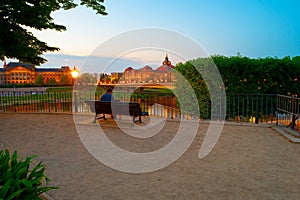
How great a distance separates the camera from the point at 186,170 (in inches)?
181

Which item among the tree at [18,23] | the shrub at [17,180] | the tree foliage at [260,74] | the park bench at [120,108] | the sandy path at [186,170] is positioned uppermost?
the tree at [18,23]

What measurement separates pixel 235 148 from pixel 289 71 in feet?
18.6

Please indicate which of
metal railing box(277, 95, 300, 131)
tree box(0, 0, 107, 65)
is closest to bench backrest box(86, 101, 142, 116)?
tree box(0, 0, 107, 65)

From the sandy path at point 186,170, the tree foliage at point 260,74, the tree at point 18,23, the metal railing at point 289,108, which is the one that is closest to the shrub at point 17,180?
the sandy path at point 186,170

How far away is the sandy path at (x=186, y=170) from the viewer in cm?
365

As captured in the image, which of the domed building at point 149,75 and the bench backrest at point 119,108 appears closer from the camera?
the bench backrest at point 119,108

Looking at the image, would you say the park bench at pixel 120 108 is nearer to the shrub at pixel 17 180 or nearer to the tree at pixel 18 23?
the tree at pixel 18 23

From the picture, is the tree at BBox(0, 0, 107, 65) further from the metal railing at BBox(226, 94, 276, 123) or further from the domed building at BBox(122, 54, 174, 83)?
the metal railing at BBox(226, 94, 276, 123)

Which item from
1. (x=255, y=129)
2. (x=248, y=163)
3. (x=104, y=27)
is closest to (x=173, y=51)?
(x=255, y=129)

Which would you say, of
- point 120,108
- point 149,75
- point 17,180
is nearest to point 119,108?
point 120,108

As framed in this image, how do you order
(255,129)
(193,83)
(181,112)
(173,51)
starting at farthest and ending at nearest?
1. (181,112)
2. (193,83)
3. (173,51)
4. (255,129)

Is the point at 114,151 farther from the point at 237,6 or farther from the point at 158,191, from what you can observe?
the point at 237,6

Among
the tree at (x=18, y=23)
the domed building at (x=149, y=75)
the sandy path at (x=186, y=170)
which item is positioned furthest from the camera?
the domed building at (x=149, y=75)

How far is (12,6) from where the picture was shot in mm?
10031
